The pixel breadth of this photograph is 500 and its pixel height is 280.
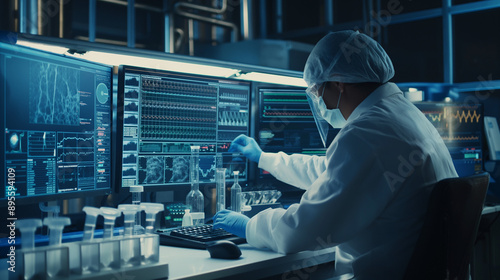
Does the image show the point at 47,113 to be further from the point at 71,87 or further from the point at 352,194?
the point at 352,194

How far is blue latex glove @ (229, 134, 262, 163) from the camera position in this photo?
2031mm

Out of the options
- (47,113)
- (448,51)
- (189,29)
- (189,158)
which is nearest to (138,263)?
(47,113)

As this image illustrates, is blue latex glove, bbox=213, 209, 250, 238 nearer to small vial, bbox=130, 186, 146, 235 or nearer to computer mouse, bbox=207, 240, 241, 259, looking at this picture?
computer mouse, bbox=207, 240, 241, 259

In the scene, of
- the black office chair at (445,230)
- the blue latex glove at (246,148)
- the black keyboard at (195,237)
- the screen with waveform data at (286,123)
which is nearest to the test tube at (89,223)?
the black keyboard at (195,237)

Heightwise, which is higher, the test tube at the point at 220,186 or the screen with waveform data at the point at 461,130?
the screen with waveform data at the point at 461,130

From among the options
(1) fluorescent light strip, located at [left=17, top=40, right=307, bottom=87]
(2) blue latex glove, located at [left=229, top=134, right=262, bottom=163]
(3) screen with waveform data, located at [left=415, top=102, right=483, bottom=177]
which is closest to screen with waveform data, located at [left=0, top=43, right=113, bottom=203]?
(1) fluorescent light strip, located at [left=17, top=40, right=307, bottom=87]

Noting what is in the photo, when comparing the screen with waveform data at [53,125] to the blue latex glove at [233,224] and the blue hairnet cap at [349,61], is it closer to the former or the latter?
the blue latex glove at [233,224]

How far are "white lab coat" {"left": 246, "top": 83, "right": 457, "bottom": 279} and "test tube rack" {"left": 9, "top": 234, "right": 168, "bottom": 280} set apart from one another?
1.26 ft

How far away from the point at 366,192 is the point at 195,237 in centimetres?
55

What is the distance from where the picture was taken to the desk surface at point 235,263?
1166 millimetres

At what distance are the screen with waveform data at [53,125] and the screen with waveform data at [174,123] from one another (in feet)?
0.29

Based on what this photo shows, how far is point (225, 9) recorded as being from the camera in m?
4.00

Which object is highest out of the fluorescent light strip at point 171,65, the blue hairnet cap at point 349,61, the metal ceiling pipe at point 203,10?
the metal ceiling pipe at point 203,10

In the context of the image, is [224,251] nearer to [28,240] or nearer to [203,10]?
[28,240]
